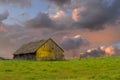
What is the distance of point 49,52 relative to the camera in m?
90.8

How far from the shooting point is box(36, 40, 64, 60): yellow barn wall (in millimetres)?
88600

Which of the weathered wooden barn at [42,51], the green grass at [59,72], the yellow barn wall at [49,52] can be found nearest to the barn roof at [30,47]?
the weathered wooden barn at [42,51]

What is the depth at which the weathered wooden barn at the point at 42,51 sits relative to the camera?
290 ft

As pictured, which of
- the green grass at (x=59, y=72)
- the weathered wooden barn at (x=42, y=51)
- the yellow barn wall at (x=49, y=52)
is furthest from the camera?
the yellow barn wall at (x=49, y=52)

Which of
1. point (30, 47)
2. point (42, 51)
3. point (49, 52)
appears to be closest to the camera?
point (42, 51)

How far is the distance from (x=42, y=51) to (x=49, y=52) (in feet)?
8.13

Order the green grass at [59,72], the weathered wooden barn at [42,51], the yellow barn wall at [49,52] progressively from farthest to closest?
the yellow barn wall at [49,52] < the weathered wooden barn at [42,51] < the green grass at [59,72]

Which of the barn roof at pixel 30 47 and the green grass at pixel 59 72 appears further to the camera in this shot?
the barn roof at pixel 30 47

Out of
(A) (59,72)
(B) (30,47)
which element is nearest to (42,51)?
(B) (30,47)

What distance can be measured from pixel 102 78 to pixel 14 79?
33.1ft

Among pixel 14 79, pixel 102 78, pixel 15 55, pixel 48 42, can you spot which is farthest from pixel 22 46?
pixel 102 78

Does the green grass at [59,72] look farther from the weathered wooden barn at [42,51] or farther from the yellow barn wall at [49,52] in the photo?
the yellow barn wall at [49,52]

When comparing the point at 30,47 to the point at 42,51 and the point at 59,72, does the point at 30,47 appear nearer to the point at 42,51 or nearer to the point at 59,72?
the point at 42,51

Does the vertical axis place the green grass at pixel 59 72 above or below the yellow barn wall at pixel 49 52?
below
